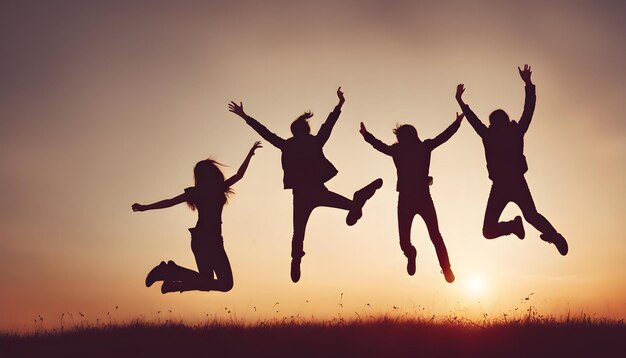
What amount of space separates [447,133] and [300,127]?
2758mm

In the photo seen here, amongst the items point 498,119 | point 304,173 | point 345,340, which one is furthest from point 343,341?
point 498,119

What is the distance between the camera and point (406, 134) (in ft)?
41.8

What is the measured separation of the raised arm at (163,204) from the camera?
1278 cm

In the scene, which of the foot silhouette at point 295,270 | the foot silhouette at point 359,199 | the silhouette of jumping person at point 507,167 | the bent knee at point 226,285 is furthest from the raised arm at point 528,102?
the bent knee at point 226,285

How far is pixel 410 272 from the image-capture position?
506 inches

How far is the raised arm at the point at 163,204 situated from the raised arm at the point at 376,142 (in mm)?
3636

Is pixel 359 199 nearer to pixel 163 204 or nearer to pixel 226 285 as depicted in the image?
pixel 226 285

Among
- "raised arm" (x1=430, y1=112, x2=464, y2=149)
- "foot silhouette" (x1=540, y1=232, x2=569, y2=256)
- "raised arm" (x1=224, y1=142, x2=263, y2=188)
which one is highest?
"raised arm" (x1=430, y1=112, x2=464, y2=149)

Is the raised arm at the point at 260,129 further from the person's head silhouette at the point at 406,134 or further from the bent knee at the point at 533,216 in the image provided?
the bent knee at the point at 533,216

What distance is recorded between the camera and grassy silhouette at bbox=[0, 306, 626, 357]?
996 centimetres

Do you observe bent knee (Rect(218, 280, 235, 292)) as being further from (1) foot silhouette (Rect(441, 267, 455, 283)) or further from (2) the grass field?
(1) foot silhouette (Rect(441, 267, 455, 283))

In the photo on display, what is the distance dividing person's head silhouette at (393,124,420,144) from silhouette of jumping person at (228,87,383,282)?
123 cm

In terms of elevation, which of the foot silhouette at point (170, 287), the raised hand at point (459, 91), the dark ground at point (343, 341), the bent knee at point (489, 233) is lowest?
A: the dark ground at point (343, 341)

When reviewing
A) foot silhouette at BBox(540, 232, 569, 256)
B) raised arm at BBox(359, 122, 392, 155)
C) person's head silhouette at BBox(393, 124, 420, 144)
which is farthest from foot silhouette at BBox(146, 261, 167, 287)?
foot silhouette at BBox(540, 232, 569, 256)
